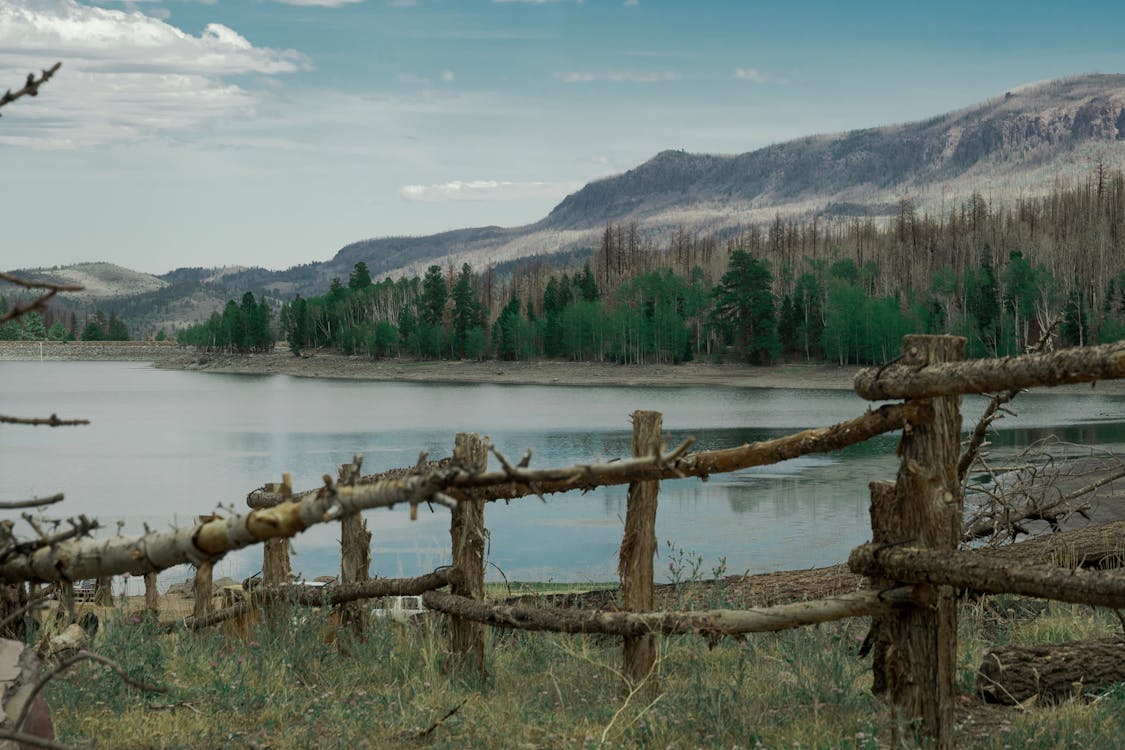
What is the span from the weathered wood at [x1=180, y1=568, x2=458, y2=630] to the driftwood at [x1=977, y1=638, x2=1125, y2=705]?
9.89ft

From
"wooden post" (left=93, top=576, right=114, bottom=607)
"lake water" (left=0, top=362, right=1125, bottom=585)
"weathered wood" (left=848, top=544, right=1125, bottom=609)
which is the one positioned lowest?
"lake water" (left=0, top=362, right=1125, bottom=585)

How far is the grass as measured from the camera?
5430mm

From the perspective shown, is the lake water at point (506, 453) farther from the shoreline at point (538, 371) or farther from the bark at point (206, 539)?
the shoreline at point (538, 371)

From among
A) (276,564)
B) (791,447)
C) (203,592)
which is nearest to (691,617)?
(791,447)

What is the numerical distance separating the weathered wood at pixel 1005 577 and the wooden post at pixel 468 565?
276 cm

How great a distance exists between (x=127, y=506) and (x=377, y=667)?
2664cm

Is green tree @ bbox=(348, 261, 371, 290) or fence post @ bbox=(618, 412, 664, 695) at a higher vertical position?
green tree @ bbox=(348, 261, 371, 290)

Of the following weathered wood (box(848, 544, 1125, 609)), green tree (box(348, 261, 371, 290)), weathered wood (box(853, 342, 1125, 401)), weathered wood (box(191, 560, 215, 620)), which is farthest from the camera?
green tree (box(348, 261, 371, 290))

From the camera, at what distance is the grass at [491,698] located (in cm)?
543

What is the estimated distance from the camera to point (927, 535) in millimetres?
5039

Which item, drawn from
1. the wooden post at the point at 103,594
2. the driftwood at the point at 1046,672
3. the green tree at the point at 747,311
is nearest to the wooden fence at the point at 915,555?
the driftwood at the point at 1046,672

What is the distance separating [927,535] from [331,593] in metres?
4.15

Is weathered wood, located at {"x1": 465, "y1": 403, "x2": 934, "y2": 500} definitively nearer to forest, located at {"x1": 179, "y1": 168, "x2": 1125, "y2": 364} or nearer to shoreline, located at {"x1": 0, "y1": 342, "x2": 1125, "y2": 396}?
shoreline, located at {"x1": 0, "y1": 342, "x2": 1125, "y2": 396}

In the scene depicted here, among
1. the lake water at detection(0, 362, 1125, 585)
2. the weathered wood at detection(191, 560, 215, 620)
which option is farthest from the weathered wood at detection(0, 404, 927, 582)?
the weathered wood at detection(191, 560, 215, 620)
